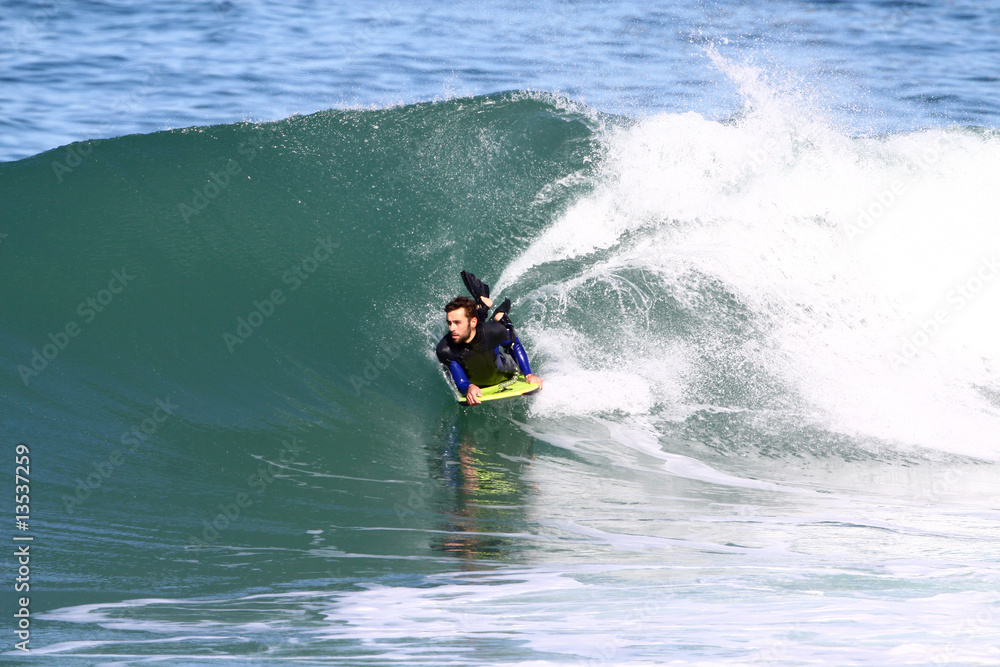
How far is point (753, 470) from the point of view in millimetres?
6863

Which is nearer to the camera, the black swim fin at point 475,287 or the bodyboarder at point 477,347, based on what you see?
the bodyboarder at point 477,347

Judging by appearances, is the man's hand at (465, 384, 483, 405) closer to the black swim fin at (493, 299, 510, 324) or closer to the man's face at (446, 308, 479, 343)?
the man's face at (446, 308, 479, 343)

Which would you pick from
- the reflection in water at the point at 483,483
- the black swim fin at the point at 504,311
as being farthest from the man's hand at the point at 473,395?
the black swim fin at the point at 504,311

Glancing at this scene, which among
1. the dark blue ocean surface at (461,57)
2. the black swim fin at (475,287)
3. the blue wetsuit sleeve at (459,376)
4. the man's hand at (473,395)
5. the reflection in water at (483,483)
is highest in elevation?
the dark blue ocean surface at (461,57)

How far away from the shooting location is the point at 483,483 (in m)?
6.43

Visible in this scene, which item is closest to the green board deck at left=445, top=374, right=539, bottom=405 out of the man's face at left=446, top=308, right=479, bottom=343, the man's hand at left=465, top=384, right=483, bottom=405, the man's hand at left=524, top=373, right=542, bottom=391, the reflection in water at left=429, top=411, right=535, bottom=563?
the man's hand at left=524, top=373, right=542, bottom=391

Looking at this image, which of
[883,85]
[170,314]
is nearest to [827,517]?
[170,314]

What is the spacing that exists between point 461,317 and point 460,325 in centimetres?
7

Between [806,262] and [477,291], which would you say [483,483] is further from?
[806,262]

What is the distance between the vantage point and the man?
7.28 meters

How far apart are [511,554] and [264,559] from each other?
1.42 m

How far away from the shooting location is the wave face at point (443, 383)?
4.96 m

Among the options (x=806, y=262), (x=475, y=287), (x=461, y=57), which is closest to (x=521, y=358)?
(x=475, y=287)

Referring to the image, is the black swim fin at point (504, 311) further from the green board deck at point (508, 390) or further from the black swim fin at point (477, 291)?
the green board deck at point (508, 390)
